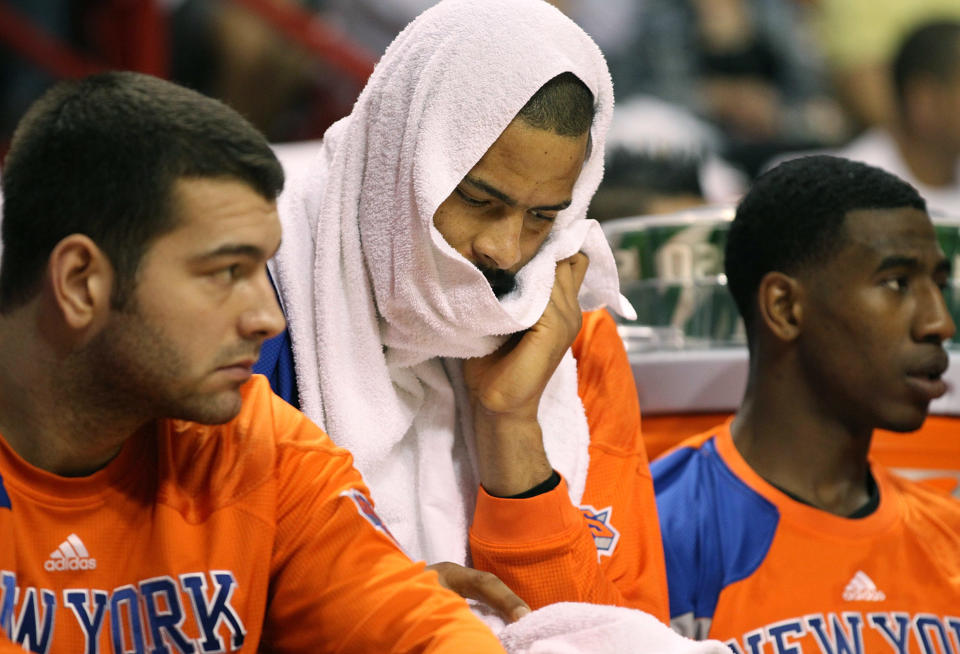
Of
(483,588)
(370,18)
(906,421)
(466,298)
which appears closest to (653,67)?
(370,18)

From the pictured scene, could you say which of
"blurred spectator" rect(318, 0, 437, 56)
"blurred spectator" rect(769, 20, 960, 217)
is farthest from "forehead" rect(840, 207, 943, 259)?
"blurred spectator" rect(769, 20, 960, 217)

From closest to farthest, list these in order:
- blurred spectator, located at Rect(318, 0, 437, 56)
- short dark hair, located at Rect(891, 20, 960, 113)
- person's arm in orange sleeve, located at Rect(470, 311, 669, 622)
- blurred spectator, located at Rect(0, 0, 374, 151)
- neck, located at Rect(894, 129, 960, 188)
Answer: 1. person's arm in orange sleeve, located at Rect(470, 311, 669, 622)
2. blurred spectator, located at Rect(0, 0, 374, 151)
3. blurred spectator, located at Rect(318, 0, 437, 56)
4. neck, located at Rect(894, 129, 960, 188)
5. short dark hair, located at Rect(891, 20, 960, 113)

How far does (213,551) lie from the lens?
1354 mm

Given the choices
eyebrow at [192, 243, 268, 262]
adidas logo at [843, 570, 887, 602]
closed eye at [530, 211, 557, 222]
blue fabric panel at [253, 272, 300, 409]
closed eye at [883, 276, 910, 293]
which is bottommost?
adidas logo at [843, 570, 887, 602]

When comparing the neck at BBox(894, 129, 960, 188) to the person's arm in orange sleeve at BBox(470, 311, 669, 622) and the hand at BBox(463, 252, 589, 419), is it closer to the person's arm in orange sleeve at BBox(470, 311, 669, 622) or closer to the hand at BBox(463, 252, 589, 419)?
the person's arm in orange sleeve at BBox(470, 311, 669, 622)

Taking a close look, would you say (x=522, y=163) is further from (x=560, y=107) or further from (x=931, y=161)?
(x=931, y=161)

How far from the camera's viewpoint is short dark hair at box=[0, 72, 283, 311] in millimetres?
1256

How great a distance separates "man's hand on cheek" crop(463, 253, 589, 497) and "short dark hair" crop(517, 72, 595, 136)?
0.78 ft

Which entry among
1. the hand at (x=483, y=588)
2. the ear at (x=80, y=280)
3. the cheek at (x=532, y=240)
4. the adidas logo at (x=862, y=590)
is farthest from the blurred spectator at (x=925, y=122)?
the ear at (x=80, y=280)

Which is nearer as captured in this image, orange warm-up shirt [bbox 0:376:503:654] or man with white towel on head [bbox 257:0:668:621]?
orange warm-up shirt [bbox 0:376:503:654]

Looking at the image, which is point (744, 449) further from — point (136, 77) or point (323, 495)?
point (136, 77)

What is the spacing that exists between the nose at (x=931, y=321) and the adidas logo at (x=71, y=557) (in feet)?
4.60

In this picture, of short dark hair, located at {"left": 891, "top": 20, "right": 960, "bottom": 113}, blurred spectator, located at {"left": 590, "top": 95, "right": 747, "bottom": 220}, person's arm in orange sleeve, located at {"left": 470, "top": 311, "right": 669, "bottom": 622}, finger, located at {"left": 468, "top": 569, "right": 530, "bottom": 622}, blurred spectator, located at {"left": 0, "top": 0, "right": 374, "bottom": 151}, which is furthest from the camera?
short dark hair, located at {"left": 891, "top": 20, "right": 960, "bottom": 113}

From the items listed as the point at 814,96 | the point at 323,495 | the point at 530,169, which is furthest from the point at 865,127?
the point at 323,495
